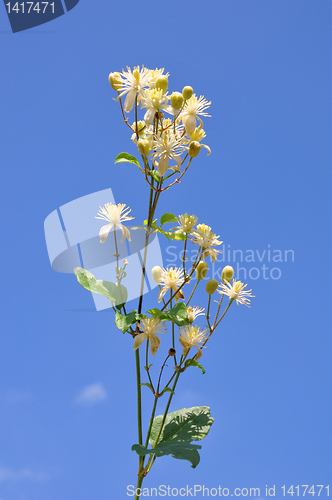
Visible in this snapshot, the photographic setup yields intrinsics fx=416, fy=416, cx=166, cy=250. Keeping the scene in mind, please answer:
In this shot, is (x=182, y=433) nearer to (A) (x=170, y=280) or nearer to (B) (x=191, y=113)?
(A) (x=170, y=280)

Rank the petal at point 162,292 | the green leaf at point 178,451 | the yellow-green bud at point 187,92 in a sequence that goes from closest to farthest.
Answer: the green leaf at point 178,451, the yellow-green bud at point 187,92, the petal at point 162,292

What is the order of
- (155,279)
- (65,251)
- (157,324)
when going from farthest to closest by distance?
(65,251), (155,279), (157,324)

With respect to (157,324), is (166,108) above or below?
above

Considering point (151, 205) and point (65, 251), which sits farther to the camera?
point (65, 251)

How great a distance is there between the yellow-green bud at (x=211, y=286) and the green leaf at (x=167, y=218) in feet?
0.97

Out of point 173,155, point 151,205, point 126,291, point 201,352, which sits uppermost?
point 173,155

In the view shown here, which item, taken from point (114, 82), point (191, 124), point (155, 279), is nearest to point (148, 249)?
point (155, 279)

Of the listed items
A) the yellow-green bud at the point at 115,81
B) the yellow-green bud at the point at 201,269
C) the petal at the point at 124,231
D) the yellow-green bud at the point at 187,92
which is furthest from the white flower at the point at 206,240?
the yellow-green bud at the point at 115,81

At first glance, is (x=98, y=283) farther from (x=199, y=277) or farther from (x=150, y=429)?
(x=150, y=429)

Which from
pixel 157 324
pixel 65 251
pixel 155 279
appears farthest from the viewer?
pixel 65 251

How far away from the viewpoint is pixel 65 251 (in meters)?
1.83

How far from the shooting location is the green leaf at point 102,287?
1.60m

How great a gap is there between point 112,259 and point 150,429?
0.70 metres

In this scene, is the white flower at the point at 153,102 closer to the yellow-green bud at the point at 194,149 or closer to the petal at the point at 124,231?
the yellow-green bud at the point at 194,149
